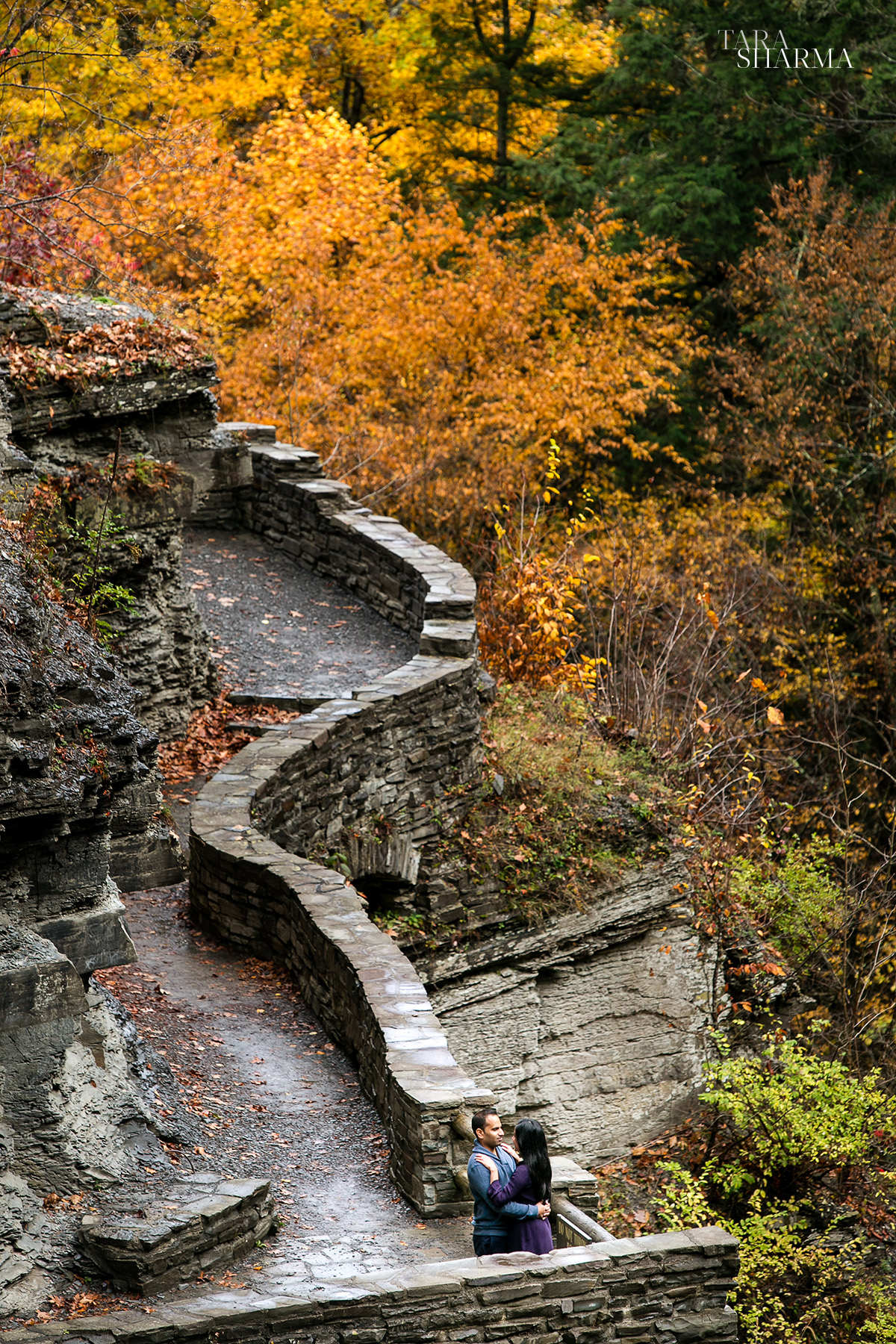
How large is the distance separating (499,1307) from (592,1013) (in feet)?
23.8

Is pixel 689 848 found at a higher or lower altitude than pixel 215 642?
lower

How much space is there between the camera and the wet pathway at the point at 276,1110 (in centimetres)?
646

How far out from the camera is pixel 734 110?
72.2ft

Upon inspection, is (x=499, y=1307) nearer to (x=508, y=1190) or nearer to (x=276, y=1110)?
(x=508, y=1190)

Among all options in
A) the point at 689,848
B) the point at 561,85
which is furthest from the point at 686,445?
the point at 689,848

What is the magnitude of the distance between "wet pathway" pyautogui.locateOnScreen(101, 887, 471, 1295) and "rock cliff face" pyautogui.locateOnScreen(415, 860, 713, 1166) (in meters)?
3.24

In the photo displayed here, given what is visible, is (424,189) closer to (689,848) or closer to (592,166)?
(592,166)

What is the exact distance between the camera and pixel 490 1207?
20.9 feet

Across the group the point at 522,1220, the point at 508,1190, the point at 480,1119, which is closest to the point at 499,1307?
the point at 522,1220

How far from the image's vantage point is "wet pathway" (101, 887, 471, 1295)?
6457mm

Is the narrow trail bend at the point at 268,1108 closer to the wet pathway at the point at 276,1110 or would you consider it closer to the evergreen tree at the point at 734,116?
the wet pathway at the point at 276,1110

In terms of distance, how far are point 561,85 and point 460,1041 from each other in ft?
64.2

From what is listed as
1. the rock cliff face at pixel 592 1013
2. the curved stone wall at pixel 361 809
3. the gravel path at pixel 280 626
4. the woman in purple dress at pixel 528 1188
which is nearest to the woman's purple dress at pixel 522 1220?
the woman in purple dress at pixel 528 1188

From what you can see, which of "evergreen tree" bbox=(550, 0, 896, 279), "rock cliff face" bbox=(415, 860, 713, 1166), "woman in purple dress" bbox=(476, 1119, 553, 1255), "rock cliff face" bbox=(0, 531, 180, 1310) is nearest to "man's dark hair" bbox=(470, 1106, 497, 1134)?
"woman in purple dress" bbox=(476, 1119, 553, 1255)
